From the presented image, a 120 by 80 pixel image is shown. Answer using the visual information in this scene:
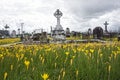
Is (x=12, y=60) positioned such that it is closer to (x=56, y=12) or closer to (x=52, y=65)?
(x=52, y=65)

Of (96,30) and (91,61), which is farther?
(96,30)

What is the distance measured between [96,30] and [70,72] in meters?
Answer: 29.1

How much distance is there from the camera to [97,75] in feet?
13.4

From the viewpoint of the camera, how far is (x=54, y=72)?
4.73 m

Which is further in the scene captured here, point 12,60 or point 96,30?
point 96,30

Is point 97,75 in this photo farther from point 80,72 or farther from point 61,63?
point 61,63

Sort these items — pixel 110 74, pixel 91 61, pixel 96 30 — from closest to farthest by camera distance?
pixel 110 74 < pixel 91 61 < pixel 96 30

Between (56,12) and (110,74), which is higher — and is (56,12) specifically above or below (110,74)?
above

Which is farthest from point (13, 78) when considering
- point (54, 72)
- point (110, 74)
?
point (110, 74)

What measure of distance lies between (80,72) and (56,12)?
3037cm

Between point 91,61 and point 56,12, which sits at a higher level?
point 56,12

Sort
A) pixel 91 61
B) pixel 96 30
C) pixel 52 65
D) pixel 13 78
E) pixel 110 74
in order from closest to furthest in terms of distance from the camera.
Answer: pixel 13 78
pixel 110 74
pixel 91 61
pixel 52 65
pixel 96 30

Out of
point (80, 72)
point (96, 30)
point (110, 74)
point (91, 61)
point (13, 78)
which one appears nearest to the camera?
point (13, 78)

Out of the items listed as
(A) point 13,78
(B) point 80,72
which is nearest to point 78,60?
(B) point 80,72
